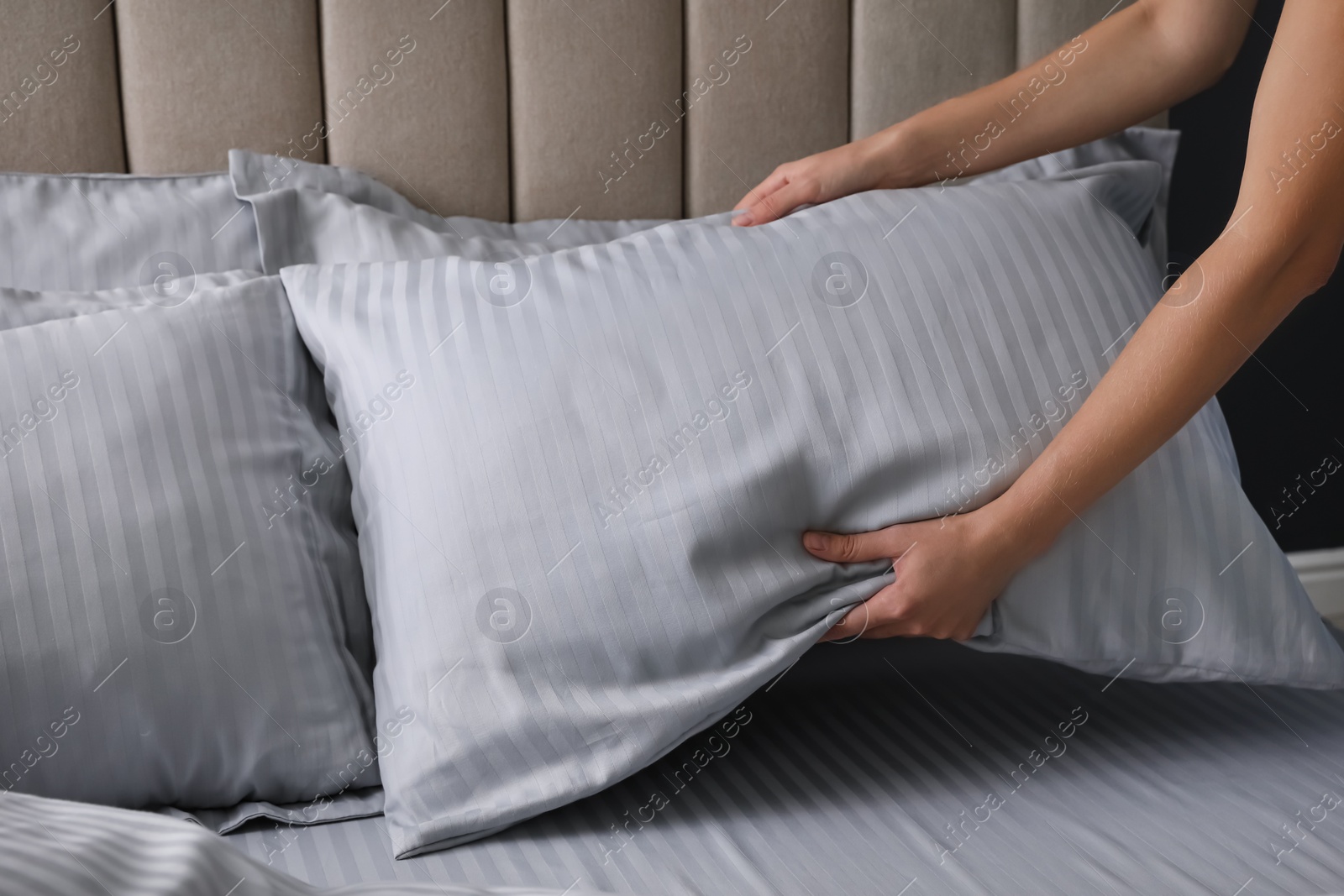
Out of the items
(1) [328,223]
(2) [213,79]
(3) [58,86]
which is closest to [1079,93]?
(1) [328,223]

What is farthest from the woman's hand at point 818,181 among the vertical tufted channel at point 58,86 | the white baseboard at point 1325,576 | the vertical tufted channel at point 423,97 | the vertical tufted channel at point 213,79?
the white baseboard at point 1325,576

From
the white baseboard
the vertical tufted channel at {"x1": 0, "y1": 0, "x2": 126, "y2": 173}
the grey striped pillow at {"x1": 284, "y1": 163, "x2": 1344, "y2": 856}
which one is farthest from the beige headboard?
the white baseboard

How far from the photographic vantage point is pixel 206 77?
3.29 feet

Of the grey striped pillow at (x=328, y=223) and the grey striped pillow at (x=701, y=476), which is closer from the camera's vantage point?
the grey striped pillow at (x=701, y=476)

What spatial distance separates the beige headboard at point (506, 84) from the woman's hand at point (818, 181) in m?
0.14

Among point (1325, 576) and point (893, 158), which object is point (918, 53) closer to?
point (893, 158)

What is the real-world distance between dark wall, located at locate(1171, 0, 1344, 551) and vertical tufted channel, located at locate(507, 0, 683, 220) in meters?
0.82

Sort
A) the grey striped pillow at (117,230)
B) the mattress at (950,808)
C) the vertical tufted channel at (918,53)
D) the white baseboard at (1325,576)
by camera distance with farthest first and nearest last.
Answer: the white baseboard at (1325,576)
the vertical tufted channel at (918,53)
the grey striped pillow at (117,230)
the mattress at (950,808)

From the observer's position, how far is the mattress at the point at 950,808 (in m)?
0.70

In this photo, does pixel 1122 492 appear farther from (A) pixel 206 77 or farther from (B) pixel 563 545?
(A) pixel 206 77

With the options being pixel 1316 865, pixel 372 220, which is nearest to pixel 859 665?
pixel 1316 865

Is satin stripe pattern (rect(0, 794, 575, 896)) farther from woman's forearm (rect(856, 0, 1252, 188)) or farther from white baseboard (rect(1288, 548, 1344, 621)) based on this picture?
white baseboard (rect(1288, 548, 1344, 621))

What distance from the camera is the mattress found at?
2.30 ft

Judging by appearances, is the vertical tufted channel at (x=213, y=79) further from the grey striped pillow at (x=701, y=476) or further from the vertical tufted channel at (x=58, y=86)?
the grey striped pillow at (x=701, y=476)
